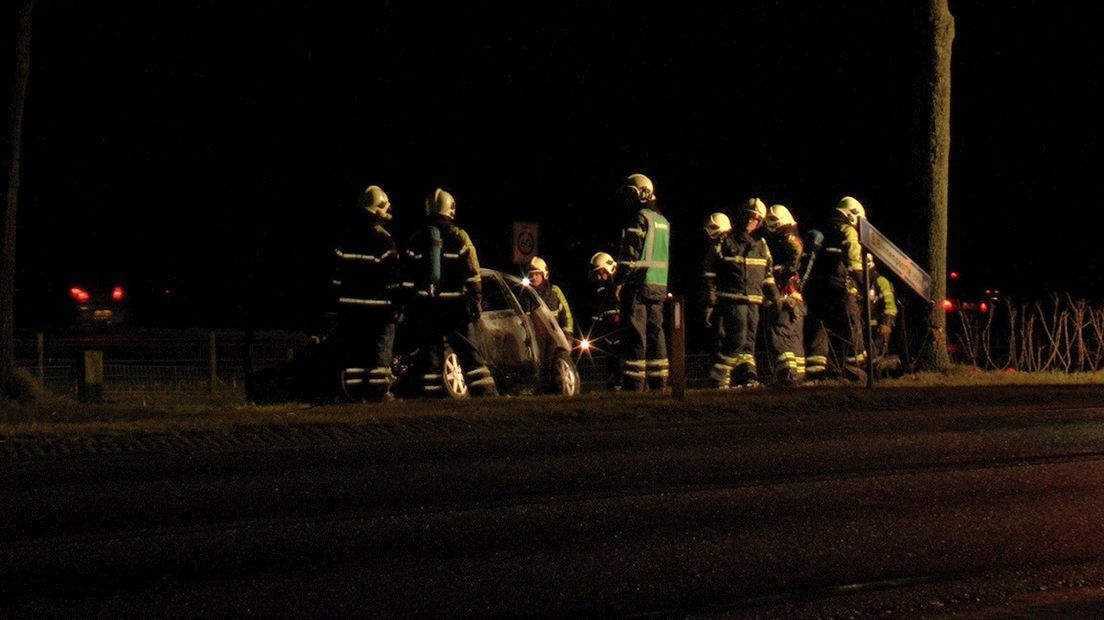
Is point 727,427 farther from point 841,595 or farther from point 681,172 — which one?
point 681,172

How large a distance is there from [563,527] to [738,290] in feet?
30.5

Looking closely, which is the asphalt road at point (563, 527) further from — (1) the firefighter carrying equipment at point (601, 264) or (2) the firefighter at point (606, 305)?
(1) the firefighter carrying equipment at point (601, 264)

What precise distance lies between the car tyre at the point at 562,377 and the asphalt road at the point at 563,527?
16.6 feet

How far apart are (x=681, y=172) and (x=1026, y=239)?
1040 centimetres

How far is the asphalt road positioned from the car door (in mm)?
4602

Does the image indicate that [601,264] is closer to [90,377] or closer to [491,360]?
[491,360]

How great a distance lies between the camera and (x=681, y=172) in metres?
50.0

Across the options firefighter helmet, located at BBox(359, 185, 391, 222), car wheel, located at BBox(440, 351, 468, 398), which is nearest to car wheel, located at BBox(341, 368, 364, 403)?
car wheel, located at BBox(440, 351, 468, 398)

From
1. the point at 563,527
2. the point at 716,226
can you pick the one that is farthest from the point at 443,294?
the point at 563,527

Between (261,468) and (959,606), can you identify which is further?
(261,468)

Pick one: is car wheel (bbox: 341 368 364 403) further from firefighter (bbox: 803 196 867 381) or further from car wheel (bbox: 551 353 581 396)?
firefighter (bbox: 803 196 867 381)

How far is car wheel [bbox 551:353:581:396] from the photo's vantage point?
58.7ft

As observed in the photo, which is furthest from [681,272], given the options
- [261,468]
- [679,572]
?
[679,572]

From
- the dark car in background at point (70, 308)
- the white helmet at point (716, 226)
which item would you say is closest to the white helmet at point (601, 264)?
the white helmet at point (716, 226)
